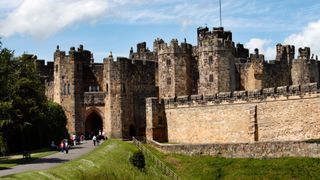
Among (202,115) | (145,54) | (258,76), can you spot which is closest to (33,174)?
(202,115)

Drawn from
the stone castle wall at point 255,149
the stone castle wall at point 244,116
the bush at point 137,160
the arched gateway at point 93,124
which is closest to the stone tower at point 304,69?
the stone castle wall at point 244,116

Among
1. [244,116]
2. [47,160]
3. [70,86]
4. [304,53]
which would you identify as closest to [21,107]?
[47,160]

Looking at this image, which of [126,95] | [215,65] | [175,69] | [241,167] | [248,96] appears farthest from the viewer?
[126,95]

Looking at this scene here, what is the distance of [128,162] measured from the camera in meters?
45.2

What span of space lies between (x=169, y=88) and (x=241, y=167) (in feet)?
77.1

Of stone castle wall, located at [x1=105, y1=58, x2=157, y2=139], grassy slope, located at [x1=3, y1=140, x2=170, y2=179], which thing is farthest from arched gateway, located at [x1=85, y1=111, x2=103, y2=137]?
grassy slope, located at [x1=3, y1=140, x2=170, y2=179]

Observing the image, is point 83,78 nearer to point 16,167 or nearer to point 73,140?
point 73,140

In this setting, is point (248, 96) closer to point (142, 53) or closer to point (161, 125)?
point (161, 125)

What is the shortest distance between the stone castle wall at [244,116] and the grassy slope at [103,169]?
11.0m

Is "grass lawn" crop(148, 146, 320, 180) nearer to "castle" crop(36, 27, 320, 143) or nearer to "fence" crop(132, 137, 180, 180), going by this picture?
"fence" crop(132, 137, 180, 180)

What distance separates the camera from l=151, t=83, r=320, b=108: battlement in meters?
54.0

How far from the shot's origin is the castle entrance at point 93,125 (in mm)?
74000

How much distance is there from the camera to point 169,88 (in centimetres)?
7088

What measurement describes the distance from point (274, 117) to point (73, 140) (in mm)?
20365
